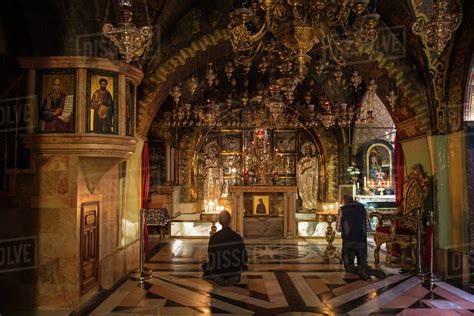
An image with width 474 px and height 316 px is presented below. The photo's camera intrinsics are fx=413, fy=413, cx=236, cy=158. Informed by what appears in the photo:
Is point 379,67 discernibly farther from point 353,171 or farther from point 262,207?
point 353,171

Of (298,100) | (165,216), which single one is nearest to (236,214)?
(165,216)

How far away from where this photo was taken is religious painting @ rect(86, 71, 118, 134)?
227 inches

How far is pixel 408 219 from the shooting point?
338 inches

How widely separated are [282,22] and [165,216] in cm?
654

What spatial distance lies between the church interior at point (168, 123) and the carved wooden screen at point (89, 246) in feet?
0.11

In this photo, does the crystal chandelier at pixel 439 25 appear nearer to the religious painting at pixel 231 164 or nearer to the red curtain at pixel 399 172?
the red curtain at pixel 399 172

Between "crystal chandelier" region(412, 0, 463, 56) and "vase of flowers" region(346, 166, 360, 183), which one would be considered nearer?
"crystal chandelier" region(412, 0, 463, 56)

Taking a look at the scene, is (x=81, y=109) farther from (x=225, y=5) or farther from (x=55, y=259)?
(x=225, y=5)

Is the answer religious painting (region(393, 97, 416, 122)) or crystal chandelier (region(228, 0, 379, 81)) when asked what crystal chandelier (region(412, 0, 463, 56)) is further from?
religious painting (region(393, 97, 416, 122))

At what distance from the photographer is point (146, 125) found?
8922mm

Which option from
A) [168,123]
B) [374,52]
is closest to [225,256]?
[374,52]

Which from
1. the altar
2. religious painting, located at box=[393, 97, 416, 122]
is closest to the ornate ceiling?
religious painting, located at box=[393, 97, 416, 122]

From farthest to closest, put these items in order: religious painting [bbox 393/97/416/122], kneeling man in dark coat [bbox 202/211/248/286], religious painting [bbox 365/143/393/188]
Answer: religious painting [bbox 365/143/393/188]
religious painting [bbox 393/97/416/122]
kneeling man in dark coat [bbox 202/211/248/286]

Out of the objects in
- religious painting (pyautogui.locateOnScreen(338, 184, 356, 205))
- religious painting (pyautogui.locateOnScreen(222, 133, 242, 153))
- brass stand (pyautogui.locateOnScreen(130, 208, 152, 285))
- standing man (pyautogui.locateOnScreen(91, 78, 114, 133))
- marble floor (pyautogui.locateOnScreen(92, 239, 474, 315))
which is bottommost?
marble floor (pyautogui.locateOnScreen(92, 239, 474, 315))
